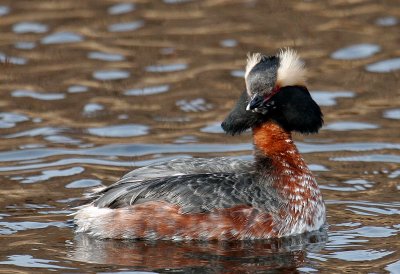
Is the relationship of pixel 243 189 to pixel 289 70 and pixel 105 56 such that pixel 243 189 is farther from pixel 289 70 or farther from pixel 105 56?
pixel 105 56

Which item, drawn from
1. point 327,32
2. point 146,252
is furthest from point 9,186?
point 327,32

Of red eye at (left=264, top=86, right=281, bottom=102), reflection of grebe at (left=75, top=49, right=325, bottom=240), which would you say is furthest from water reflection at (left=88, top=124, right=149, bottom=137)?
red eye at (left=264, top=86, right=281, bottom=102)

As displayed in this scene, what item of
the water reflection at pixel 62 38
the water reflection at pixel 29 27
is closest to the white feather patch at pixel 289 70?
the water reflection at pixel 62 38

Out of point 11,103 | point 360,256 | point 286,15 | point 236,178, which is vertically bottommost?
point 360,256

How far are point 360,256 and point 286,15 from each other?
29.7ft

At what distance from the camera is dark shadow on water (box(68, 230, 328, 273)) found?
1124cm

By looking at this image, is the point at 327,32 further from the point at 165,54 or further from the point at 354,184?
the point at 354,184

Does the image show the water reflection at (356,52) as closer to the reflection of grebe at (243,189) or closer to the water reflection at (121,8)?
the water reflection at (121,8)

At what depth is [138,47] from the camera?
18984 mm

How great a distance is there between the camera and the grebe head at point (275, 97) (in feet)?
41.2

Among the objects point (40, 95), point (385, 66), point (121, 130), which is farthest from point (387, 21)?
point (40, 95)

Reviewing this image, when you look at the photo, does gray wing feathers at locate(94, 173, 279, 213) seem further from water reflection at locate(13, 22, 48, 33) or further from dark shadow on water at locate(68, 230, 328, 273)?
water reflection at locate(13, 22, 48, 33)

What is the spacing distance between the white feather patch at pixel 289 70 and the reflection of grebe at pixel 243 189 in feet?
0.04

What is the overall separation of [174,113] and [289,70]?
4271 mm
